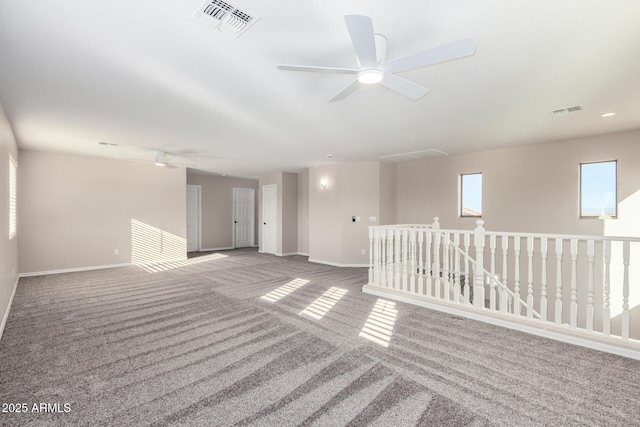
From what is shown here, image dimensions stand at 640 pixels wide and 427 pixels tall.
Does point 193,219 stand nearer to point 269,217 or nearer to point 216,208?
point 216,208

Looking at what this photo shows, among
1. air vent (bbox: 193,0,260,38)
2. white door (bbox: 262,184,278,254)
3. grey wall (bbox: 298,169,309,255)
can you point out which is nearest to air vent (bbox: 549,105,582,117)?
air vent (bbox: 193,0,260,38)

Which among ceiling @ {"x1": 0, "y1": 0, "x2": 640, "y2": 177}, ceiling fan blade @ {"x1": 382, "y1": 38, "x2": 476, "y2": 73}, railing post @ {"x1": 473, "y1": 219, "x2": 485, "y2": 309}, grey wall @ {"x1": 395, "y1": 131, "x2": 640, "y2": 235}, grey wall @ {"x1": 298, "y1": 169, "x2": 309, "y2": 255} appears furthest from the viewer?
grey wall @ {"x1": 298, "y1": 169, "x2": 309, "y2": 255}

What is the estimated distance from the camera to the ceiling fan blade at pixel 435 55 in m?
1.78

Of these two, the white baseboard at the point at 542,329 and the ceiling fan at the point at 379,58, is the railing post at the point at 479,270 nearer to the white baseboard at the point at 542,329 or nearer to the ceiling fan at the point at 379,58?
the white baseboard at the point at 542,329

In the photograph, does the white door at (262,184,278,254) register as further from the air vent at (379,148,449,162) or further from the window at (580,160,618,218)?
the window at (580,160,618,218)

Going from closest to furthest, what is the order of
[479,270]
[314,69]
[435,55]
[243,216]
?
[435,55], [314,69], [479,270], [243,216]

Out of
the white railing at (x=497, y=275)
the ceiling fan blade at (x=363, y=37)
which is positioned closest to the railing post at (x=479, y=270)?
the white railing at (x=497, y=275)

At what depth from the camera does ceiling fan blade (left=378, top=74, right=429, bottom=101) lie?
7.39 ft

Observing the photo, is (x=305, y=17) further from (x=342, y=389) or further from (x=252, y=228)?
(x=252, y=228)

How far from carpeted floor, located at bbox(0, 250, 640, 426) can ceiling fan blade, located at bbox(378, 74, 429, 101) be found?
2228 millimetres

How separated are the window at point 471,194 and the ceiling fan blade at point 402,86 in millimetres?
4305

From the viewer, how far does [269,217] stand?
9258mm

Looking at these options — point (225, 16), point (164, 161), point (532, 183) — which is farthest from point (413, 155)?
point (164, 161)

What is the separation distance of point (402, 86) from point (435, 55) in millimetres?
452
